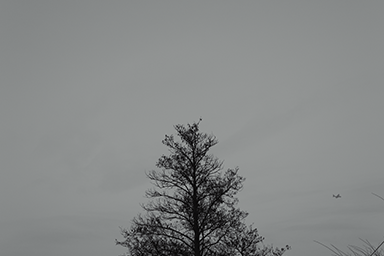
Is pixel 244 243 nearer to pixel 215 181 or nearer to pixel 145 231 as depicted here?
pixel 215 181

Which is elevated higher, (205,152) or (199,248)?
(205,152)

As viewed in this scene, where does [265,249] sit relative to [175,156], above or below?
below

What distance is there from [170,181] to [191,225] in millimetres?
Result: 2483

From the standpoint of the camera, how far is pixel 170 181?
18.3 metres

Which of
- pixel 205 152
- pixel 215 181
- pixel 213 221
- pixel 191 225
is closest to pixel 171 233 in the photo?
pixel 191 225

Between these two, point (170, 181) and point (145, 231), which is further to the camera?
point (170, 181)

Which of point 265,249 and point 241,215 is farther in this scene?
point 265,249

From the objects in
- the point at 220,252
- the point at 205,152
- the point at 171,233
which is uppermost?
the point at 205,152

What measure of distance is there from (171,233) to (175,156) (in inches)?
157

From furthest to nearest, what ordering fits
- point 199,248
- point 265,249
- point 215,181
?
1. point 265,249
2. point 215,181
3. point 199,248

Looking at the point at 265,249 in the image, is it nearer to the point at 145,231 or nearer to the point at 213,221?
the point at 213,221

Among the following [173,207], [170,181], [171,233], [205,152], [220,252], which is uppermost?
[205,152]

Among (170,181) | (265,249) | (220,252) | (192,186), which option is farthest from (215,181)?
(265,249)

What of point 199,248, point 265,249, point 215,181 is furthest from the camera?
point 265,249
